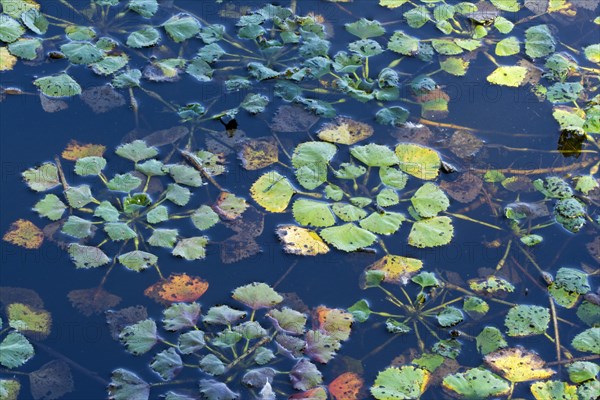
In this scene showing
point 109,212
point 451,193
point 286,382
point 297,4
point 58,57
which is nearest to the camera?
point 286,382

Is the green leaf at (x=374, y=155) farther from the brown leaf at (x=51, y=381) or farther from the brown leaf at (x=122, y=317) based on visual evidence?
the brown leaf at (x=51, y=381)

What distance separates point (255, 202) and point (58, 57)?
32.4 inches

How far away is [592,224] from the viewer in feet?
7.57

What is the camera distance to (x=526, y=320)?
2066 mm

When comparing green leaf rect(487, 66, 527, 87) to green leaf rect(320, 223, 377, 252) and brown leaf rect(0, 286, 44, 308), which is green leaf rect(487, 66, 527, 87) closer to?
green leaf rect(320, 223, 377, 252)

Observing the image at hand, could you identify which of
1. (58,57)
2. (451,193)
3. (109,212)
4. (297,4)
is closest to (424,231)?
(451,193)

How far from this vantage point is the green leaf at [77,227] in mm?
2150

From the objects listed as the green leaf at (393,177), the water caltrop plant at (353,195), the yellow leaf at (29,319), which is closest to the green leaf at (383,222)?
the water caltrop plant at (353,195)

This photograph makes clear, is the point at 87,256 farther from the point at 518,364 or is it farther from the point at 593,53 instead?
the point at 593,53

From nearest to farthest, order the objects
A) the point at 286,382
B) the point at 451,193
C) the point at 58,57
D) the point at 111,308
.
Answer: the point at 286,382, the point at 111,308, the point at 451,193, the point at 58,57

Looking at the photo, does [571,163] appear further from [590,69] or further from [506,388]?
[506,388]

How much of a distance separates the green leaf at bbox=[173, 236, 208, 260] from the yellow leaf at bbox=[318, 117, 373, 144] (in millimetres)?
499

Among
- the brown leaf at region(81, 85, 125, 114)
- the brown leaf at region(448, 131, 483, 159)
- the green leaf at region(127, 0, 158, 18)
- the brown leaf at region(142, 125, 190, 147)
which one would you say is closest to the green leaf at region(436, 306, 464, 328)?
the brown leaf at region(448, 131, 483, 159)

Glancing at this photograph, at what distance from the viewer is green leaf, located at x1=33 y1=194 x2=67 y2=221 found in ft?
7.19
